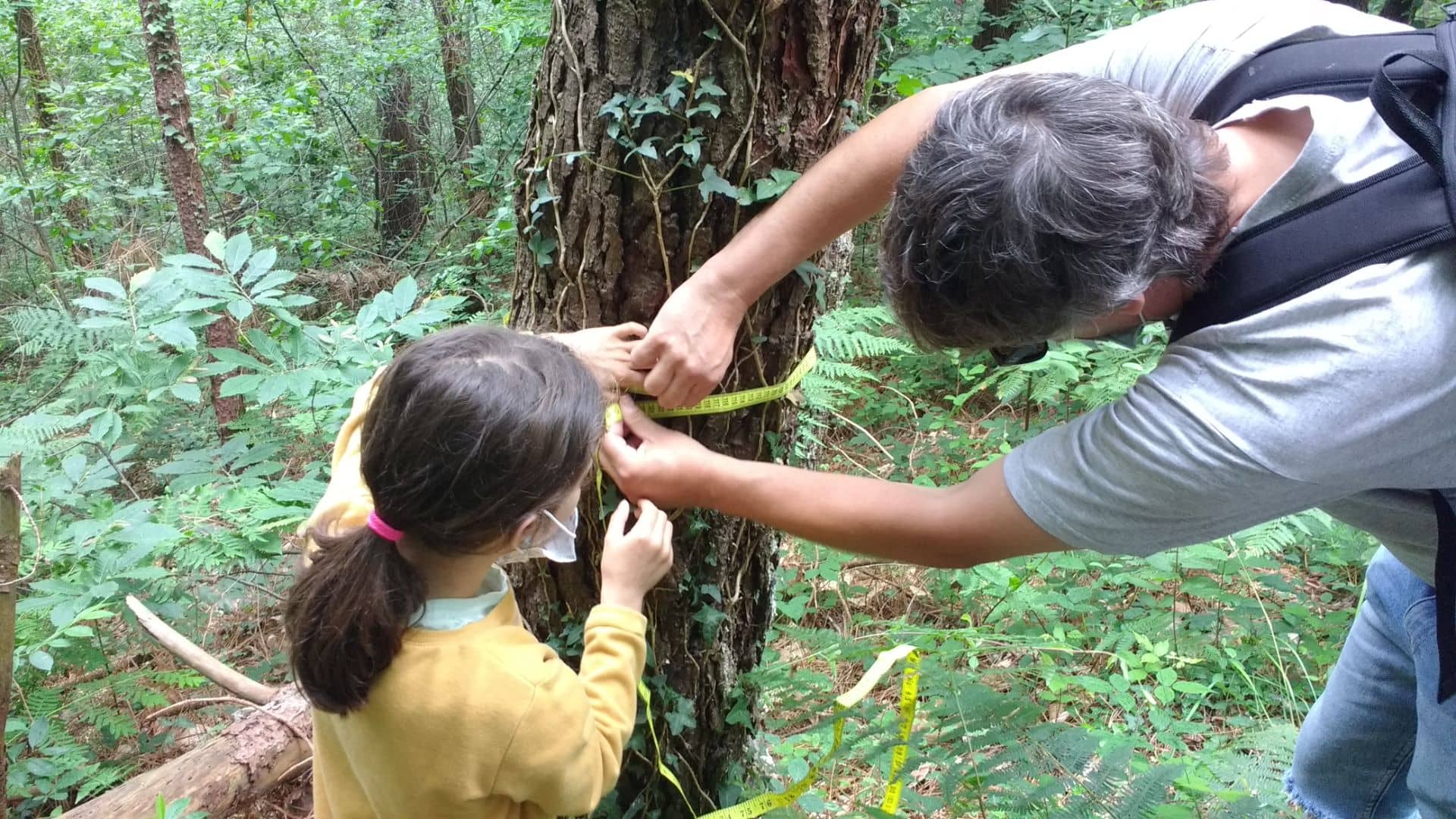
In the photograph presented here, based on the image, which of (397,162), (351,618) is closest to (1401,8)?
(351,618)

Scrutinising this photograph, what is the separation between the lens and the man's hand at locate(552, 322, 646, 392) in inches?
65.4

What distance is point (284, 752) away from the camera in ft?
8.59

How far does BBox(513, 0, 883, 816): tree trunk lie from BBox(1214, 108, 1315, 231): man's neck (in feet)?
2.54

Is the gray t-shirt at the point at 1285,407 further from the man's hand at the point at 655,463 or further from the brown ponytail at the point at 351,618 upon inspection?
the brown ponytail at the point at 351,618

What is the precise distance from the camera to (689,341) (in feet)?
5.43

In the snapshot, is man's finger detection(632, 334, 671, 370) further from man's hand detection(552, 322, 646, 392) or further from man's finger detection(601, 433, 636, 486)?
man's finger detection(601, 433, 636, 486)

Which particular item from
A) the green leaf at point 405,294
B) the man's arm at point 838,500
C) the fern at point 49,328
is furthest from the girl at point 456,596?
the fern at point 49,328

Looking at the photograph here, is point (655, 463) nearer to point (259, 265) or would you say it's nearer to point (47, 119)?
point (259, 265)

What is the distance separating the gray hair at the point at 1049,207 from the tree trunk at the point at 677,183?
47 centimetres

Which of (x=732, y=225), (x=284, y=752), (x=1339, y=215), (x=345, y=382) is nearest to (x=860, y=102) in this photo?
(x=732, y=225)

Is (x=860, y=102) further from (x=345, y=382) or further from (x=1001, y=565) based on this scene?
(x=1001, y=565)

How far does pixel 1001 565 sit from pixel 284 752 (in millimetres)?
2653

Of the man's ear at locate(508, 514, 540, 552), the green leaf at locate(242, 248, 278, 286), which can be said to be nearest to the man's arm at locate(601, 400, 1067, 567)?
the man's ear at locate(508, 514, 540, 552)

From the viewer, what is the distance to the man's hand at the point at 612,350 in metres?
1.66
